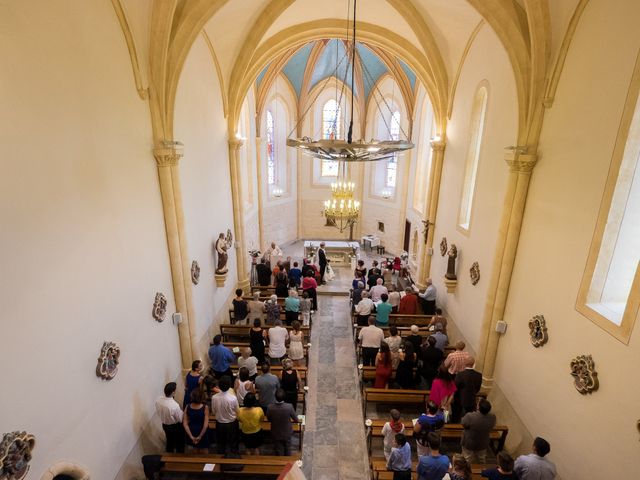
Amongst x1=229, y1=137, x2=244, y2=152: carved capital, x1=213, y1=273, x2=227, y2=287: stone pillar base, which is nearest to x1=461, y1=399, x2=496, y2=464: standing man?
x1=213, y1=273, x2=227, y2=287: stone pillar base

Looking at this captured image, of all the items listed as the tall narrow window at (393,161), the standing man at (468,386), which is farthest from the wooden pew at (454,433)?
the tall narrow window at (393,161)

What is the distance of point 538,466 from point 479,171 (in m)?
5.97

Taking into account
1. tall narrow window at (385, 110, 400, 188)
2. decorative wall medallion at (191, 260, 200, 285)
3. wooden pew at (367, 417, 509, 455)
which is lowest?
wooden pew at (367, 417, 509, 455)

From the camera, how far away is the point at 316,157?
7113 mm

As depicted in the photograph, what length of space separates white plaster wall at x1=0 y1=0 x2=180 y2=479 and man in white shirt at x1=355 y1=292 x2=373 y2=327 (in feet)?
16.3

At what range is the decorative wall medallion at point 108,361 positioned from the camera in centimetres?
506

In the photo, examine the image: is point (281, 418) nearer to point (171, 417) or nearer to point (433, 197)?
point (171, 417)

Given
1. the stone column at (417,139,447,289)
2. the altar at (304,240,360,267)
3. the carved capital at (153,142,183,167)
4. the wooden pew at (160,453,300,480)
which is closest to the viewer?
the wooden pew at (160,453,300,480)

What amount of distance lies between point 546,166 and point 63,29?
274 inches

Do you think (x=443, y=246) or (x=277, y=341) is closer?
(x=277, y=341)

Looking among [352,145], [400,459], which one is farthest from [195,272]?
[400,459]

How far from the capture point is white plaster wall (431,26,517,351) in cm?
748

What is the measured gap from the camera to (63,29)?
4.40 metres

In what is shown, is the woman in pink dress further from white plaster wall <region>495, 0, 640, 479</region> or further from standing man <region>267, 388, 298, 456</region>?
standing man <region>267, 388, 298, 456</region>
